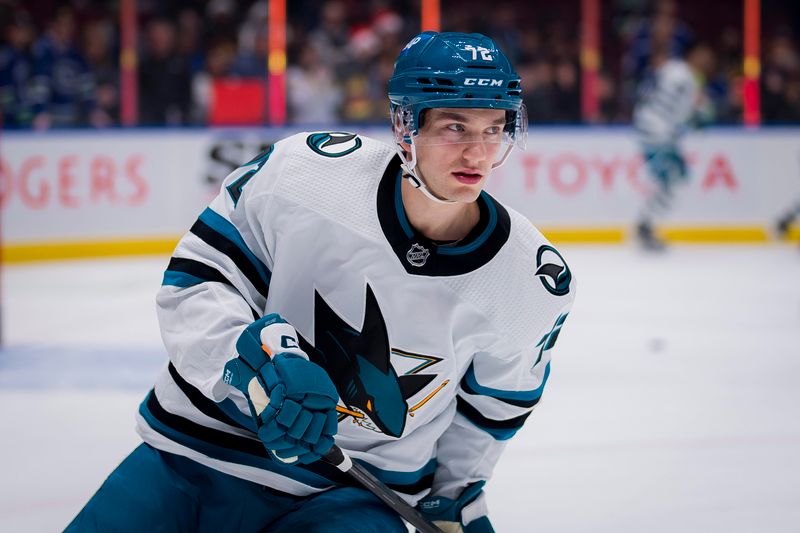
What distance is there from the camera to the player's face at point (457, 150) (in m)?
1.73

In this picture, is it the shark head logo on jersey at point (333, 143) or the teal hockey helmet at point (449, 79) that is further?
the shark head logo on jersey at point (333, 143)

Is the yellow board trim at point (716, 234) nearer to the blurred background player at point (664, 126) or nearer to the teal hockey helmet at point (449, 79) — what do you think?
the blurred background player at point (664, 126)

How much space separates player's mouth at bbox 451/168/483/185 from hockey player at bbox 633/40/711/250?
630 centimetres

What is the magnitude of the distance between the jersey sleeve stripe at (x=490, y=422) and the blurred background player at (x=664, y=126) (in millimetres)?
6096

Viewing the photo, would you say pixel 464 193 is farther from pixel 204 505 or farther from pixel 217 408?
pixel 204 505

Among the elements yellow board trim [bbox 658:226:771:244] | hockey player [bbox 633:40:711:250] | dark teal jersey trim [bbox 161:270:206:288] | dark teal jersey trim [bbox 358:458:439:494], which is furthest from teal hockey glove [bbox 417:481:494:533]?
yellow board trim [bbox 658:226:771:244]

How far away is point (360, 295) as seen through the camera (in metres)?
1.76

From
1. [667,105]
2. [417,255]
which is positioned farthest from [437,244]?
[667,105]

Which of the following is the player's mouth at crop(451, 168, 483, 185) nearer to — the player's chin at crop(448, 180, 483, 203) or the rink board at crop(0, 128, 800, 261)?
the player's chin at crop(448, 180, 483, 203)

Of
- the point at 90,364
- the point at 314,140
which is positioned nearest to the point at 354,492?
the point at 314,140

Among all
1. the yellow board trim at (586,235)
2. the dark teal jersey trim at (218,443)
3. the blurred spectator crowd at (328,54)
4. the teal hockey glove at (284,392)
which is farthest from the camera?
the yellow board trim at (586,235)

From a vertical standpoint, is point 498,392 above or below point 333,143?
below

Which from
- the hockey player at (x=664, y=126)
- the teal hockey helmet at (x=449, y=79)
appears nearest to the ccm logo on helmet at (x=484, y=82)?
the teal hockey helmet at (x=449, y=79)

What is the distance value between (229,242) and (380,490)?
48 centimetres
